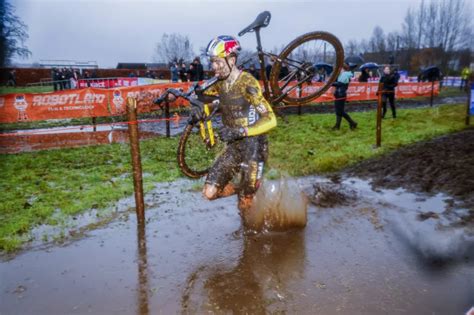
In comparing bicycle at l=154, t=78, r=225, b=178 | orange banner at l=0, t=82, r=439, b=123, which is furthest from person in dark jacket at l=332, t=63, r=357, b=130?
bicycle at l=154, t=78, r=225, b=178

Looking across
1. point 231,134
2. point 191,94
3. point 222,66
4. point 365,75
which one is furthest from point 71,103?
point 365,75

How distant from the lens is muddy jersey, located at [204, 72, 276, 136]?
459cm

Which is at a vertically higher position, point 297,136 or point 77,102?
point 77,102

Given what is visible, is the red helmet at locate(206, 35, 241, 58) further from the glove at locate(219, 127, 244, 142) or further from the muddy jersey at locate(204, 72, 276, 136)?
the glove at locate(219, 127, 244, 142)

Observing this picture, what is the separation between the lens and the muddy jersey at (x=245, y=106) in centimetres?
459

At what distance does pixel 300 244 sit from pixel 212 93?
7.39 feet

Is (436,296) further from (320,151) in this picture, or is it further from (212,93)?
(320,151)

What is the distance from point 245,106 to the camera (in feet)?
15.8

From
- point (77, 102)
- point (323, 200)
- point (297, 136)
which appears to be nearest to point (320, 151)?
point (297, 136)

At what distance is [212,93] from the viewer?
Answer: 508 cm

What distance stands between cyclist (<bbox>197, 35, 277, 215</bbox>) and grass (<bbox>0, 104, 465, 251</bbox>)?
8.35ft

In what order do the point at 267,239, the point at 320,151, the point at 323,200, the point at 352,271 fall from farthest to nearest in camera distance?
1. the point at 320,151
2. the point at 323,200
3. the point at 267,239
4. the point at 352,271

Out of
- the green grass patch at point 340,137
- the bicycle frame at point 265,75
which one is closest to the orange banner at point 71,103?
the green grass patch at point 340,137

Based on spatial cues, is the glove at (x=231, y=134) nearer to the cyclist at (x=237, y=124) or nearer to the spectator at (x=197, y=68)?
the cyclist at (x=237, y=124)
